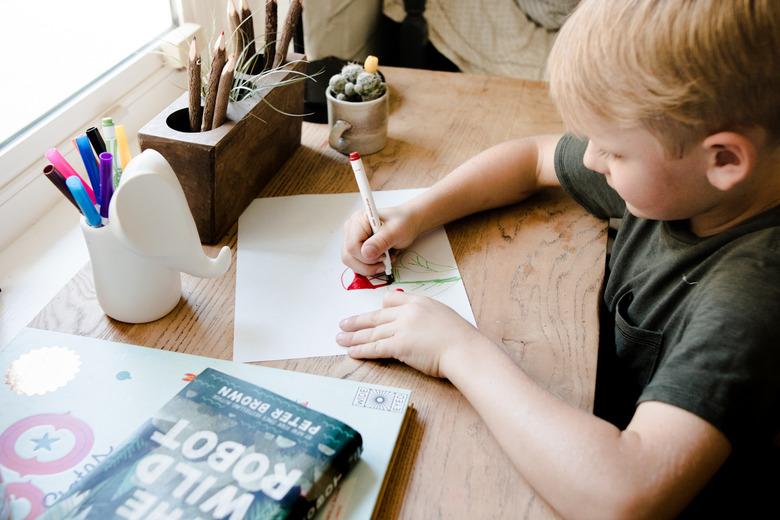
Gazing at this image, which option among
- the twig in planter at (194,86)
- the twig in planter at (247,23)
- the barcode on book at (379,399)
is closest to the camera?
the barcode on book at (379,399)

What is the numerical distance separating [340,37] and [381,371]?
1036 millimetres

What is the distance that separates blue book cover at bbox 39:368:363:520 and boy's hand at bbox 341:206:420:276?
0.78 feet

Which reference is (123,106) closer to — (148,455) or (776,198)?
(148,455)

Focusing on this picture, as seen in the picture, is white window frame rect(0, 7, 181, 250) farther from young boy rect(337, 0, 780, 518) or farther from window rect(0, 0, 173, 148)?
young boy rect(337, 0, 780, 518)

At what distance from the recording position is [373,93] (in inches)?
37.6

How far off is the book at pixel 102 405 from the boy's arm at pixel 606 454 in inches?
4.2

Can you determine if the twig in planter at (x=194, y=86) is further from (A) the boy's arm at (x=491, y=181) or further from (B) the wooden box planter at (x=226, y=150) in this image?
(A) the boy's arm at (x=491, y=181)

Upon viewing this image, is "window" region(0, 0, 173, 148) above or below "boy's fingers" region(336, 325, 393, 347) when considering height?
above

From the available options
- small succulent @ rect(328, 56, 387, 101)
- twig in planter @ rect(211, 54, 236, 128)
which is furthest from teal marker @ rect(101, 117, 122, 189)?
small succulent @ rect(328, 56, 387, 101)

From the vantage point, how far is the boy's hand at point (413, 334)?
647mm

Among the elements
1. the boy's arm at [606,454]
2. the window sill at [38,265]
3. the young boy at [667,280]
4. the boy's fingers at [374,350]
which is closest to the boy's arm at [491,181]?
the young boy at [667,280]

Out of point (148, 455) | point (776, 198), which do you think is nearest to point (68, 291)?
point (148, 455)

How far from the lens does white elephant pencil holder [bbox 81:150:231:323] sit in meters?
0.62

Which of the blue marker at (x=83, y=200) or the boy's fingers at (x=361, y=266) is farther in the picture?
the boy's fingers at (x=361, y=266)
